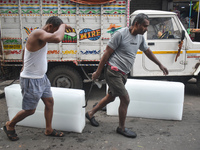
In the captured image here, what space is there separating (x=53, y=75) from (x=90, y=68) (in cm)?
89

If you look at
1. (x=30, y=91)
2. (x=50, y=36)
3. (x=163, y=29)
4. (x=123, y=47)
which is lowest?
(x=30, y=91)

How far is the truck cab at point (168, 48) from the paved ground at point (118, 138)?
56.2 inches

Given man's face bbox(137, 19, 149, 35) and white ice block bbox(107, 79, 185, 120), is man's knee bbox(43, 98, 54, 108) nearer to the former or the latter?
white ice block bbox(107, 79, 185, 120)

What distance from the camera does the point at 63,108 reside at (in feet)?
9.77

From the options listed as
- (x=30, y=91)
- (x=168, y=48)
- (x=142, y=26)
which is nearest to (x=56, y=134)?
(x=30, y=91)

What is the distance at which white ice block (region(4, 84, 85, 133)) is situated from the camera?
2934 mm

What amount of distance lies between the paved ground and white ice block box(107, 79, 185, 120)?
136mm

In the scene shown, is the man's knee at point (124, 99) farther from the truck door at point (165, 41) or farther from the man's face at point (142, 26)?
the truck door at point (165, 41)

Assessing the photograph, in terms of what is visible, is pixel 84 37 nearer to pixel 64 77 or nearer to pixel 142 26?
pixel 64 77

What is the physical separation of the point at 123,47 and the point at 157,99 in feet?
4.24

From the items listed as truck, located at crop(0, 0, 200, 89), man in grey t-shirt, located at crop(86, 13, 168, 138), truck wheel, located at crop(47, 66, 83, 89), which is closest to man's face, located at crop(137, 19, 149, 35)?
man in grey t-shirt, located at crop(86, 13, 168, 138)

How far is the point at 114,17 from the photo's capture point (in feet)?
14.6

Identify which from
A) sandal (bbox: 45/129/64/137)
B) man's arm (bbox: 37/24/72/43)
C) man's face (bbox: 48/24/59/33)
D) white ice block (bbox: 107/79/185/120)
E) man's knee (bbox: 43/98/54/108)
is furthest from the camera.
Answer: white ice block (bbox: 107/79/185/120)

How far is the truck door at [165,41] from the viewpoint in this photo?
4.57 m
